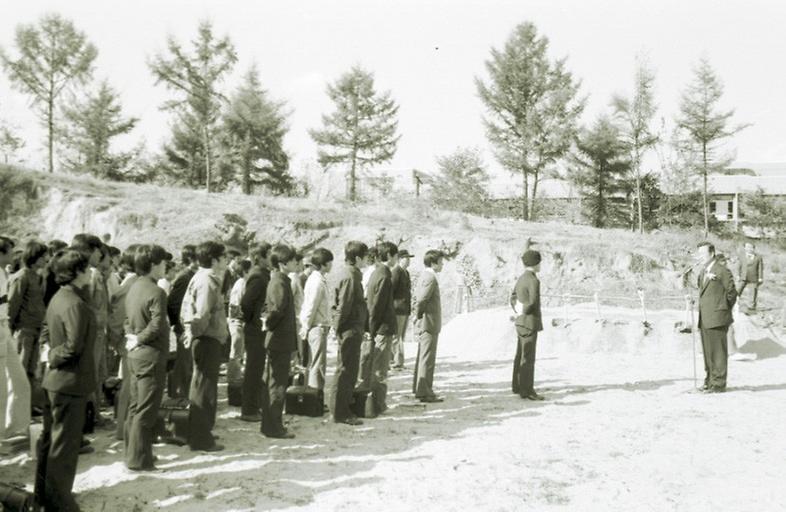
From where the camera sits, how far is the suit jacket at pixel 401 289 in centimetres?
877

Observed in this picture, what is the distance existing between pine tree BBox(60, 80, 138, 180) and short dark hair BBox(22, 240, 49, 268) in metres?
33.0

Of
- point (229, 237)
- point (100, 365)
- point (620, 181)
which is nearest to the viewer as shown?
point (100, 365)

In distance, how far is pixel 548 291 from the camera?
2336cm

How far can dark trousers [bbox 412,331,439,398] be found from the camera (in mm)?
8664

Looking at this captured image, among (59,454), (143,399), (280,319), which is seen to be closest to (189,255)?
(280,319)

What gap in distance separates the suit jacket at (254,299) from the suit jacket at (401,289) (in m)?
1.97

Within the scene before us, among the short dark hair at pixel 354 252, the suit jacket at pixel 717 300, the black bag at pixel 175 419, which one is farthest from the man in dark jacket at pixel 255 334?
the suit jacket at pixel 717 300

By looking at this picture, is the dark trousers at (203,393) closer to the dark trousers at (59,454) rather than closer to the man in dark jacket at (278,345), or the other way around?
the man in dark jacket at (278,345)

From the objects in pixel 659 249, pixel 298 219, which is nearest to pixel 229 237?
pixel 298 219

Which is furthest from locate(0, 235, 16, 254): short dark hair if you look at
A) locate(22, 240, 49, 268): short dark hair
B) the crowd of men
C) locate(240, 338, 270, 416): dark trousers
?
locate(240, 338, 270, 416): dark trousers

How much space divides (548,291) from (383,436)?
17.3 m

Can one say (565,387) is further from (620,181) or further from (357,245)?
(620,181)

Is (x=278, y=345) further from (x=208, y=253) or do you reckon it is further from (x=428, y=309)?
(x=428, y=309)

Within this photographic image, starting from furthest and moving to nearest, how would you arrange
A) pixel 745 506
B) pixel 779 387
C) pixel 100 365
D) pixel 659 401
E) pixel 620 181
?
pixel 620 181 < pixel 779 387 < pixel 659 401 < pixel 100 365 < pixel 745 506
